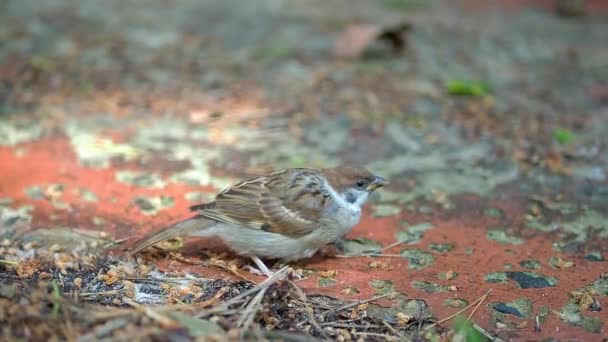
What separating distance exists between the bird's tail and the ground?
0.14m

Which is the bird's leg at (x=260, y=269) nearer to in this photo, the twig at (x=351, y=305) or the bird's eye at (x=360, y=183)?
the twig at (x=351, y=305)

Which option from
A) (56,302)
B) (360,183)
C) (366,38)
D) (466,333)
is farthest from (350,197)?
(366,38)

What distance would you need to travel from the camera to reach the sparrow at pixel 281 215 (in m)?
5.04

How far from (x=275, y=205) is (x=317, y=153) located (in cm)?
198

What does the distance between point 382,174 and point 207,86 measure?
8.68 feet

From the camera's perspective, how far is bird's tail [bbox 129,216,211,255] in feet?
16.4

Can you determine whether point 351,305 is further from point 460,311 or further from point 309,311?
point 460,311

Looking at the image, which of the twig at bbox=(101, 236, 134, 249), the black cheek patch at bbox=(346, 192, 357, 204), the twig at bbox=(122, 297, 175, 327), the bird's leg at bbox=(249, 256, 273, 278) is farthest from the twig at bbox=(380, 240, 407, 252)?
the twig at bbox=(122, 297, 175, 327)

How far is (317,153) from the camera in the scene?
7.05 metres

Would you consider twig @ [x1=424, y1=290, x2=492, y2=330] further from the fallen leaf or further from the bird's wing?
the fallen leaf

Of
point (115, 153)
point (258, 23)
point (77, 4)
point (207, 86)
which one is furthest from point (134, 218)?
point (77, 4)

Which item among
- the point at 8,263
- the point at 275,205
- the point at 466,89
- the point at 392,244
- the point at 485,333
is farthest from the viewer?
the point at 466,89

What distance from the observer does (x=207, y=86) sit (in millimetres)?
8422

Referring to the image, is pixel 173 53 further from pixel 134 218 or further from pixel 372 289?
pixel 372 289
